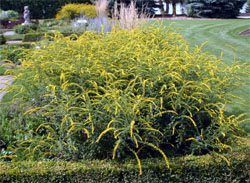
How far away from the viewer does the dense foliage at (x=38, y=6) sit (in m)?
21.0

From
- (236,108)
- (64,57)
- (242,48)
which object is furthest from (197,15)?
(64,57)

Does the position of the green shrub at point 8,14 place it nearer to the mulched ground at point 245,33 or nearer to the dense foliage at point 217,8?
the dense foliage at point 217,8

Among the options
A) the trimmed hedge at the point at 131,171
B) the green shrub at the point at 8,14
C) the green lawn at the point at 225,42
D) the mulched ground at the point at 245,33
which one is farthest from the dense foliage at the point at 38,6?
the trimmed hedge at the point at 131,171

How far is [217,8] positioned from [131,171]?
18.4m

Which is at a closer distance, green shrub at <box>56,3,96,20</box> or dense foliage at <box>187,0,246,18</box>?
green shrub at <box>56,3,96,20</box>

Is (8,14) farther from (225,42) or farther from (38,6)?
(225,42)

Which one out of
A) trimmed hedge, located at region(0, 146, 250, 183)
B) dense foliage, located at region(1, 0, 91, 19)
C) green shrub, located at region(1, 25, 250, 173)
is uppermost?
dense foliage, located at region(1, 0, 91, 19)

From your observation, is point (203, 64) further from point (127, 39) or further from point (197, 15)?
point (197, 15)

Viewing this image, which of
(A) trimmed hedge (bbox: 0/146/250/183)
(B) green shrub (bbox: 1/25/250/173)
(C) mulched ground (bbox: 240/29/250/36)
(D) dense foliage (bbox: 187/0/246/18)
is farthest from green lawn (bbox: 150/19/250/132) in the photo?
(D) dense foliage (bbox: 187/0/246/18)

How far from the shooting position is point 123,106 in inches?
95.0

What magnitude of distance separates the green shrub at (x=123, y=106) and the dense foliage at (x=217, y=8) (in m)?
16.8

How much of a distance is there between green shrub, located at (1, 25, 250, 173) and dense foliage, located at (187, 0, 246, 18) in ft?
55.1

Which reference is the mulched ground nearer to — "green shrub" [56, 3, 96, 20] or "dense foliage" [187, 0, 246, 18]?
"green shrub" [56, 3, 96, 20]

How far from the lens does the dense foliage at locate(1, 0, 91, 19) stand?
68.8 feet
